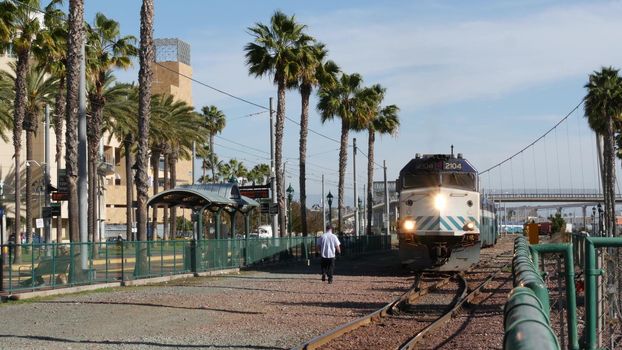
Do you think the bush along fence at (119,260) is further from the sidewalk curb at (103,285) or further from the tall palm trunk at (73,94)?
the tall palm trunk at (73,94)

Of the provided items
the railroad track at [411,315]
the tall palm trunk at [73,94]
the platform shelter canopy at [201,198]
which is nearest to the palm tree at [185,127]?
the platform shelter canopy at [201,198]

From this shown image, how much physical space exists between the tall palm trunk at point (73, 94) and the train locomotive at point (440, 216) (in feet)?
35.3

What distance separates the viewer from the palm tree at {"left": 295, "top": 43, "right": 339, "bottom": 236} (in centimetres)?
5050

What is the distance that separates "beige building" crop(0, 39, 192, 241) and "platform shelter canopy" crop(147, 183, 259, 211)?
27909 millimetres

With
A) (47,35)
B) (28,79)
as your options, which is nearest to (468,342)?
(47,35)

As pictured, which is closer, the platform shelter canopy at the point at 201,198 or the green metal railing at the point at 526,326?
the green metal railing at the point at 526,326

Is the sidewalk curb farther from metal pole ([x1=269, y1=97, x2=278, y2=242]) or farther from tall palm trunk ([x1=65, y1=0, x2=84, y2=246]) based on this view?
metal pole ([x1=269, y1=97, x2=278, y2=242])

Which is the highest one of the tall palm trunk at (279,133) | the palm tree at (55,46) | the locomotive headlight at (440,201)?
the palm tree at (55,46)

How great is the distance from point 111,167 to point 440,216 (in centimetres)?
6815

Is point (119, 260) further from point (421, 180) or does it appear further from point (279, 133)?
point (279, 133)

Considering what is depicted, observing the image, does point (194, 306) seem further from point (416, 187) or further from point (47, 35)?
point (47, 35)

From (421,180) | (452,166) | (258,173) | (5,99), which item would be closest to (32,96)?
(5,99)

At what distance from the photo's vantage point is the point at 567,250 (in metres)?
7.52

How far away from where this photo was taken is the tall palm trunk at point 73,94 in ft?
95.4
